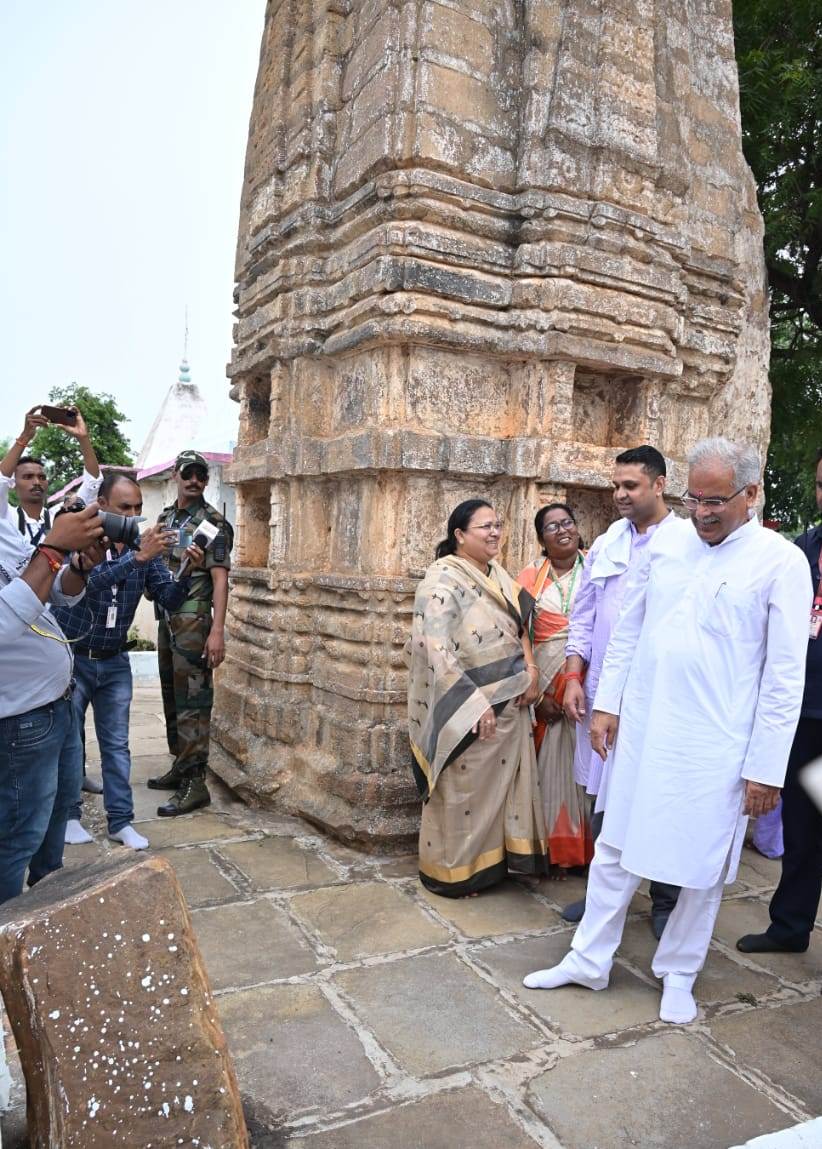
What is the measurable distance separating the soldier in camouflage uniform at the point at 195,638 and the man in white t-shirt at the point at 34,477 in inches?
17.7

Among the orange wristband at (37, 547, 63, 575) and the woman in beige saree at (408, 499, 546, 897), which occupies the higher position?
the orange wristband at (37, 547, 63, 575)

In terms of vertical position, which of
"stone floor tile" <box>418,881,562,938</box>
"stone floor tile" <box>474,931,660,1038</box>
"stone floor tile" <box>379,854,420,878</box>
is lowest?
"stone floor tile" <box>379,854,420,878</box>

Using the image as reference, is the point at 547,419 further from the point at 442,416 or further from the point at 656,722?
the point at 656,722

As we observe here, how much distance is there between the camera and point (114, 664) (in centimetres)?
395

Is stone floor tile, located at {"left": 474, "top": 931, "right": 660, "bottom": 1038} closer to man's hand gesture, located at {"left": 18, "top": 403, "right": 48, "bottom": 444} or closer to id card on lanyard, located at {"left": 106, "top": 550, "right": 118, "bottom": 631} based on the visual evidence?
id card on lanyard, located at {"left": 106, "top": 550, "right": 118, "bottom": 631}

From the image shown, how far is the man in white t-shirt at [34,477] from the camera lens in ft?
13.4

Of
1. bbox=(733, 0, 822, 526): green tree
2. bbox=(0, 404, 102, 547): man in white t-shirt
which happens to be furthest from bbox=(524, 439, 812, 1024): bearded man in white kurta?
bbox=(733, 0, 822, 526): green tree

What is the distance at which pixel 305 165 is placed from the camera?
471cm

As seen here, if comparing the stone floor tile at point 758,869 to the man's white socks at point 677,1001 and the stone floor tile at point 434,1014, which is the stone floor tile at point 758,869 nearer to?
the man's white socks at point 677,1001

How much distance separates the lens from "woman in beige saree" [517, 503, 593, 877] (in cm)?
376

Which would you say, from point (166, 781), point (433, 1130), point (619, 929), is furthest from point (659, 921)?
point (166, 781)

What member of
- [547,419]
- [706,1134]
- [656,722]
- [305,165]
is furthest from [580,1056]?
[305,165]

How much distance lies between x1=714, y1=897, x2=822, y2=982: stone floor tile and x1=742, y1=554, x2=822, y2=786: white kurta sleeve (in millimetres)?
936

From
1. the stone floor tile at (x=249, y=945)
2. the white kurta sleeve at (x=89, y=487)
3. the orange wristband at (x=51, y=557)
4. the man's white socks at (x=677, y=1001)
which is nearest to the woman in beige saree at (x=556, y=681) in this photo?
the man's white socks at (x=677, y=1001)
